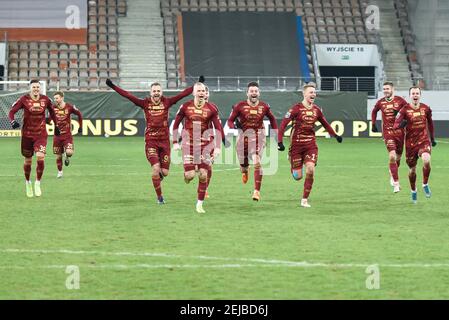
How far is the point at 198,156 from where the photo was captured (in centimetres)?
1545

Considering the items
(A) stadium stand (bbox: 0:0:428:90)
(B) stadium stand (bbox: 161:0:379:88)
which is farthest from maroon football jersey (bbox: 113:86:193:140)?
Answer: (B) stadium stand (bbox: 161:0:379:88)

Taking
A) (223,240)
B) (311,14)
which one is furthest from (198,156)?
(311,14)

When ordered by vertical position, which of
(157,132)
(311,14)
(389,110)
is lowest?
(157,132)

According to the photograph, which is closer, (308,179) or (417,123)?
(308,179)

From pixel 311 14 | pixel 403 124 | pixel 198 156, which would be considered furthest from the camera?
pixel 311 14

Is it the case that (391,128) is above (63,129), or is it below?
below

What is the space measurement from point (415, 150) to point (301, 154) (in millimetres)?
2208

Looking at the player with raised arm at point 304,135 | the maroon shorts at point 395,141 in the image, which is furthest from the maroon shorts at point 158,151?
the maroon shorts at point 395,141

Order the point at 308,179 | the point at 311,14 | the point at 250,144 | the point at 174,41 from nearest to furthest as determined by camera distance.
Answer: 1. the point at 308,179
2. the point at 250,144
3. the point at 174,41
4. the point at 311,14

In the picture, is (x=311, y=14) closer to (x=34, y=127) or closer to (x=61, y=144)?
(x=61, y=144)

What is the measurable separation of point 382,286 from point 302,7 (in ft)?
143

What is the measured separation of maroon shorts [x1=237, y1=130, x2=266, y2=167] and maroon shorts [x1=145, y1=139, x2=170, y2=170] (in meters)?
1.71
